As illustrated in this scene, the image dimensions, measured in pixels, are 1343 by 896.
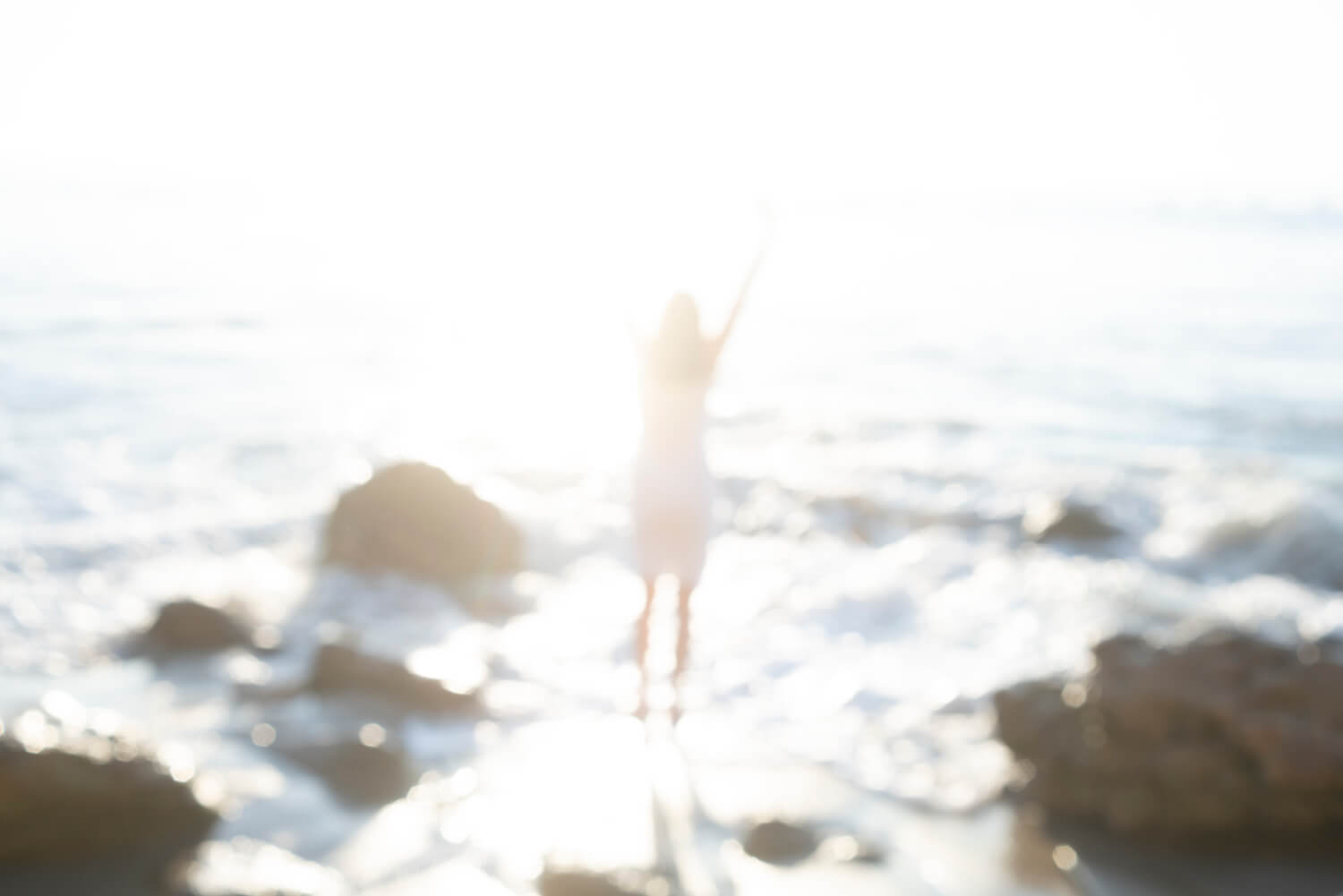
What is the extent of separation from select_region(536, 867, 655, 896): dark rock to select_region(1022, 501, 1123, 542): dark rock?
636 cm

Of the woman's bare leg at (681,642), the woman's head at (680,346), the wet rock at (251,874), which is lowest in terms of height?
the wet rock at (251,874)

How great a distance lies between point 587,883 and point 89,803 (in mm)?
1675

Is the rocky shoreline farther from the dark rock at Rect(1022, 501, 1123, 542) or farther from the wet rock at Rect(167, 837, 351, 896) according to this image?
the dark rock at Rect(1022, 501, 1123, 542)

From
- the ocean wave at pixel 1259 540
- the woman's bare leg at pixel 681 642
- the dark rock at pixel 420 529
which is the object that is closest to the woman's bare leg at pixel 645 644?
the woman's bare leg at pixel 681 642

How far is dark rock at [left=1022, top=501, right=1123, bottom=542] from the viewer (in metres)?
9.58

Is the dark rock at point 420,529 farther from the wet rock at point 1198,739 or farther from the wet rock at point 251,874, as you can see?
the wet rock at point 1198,739

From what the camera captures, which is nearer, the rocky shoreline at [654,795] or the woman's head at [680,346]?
the rocky shoreline at [654,795]

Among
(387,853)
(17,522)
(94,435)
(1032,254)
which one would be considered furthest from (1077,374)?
(1032,254)

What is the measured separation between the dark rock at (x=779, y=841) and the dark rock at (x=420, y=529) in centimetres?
404

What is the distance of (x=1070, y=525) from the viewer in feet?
31.6

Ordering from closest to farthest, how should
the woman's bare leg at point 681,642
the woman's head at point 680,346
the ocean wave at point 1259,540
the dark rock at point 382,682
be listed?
the woman's head at point 680,346 < the dark rock at point 382,682 < the woman's bare leg at point 681,642 < the ocean wave at point 1259,540

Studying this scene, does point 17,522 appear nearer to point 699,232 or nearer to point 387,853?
point 387,853

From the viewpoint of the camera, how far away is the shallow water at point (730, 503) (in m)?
6.04

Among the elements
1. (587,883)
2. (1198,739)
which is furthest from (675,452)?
(1198,739)
